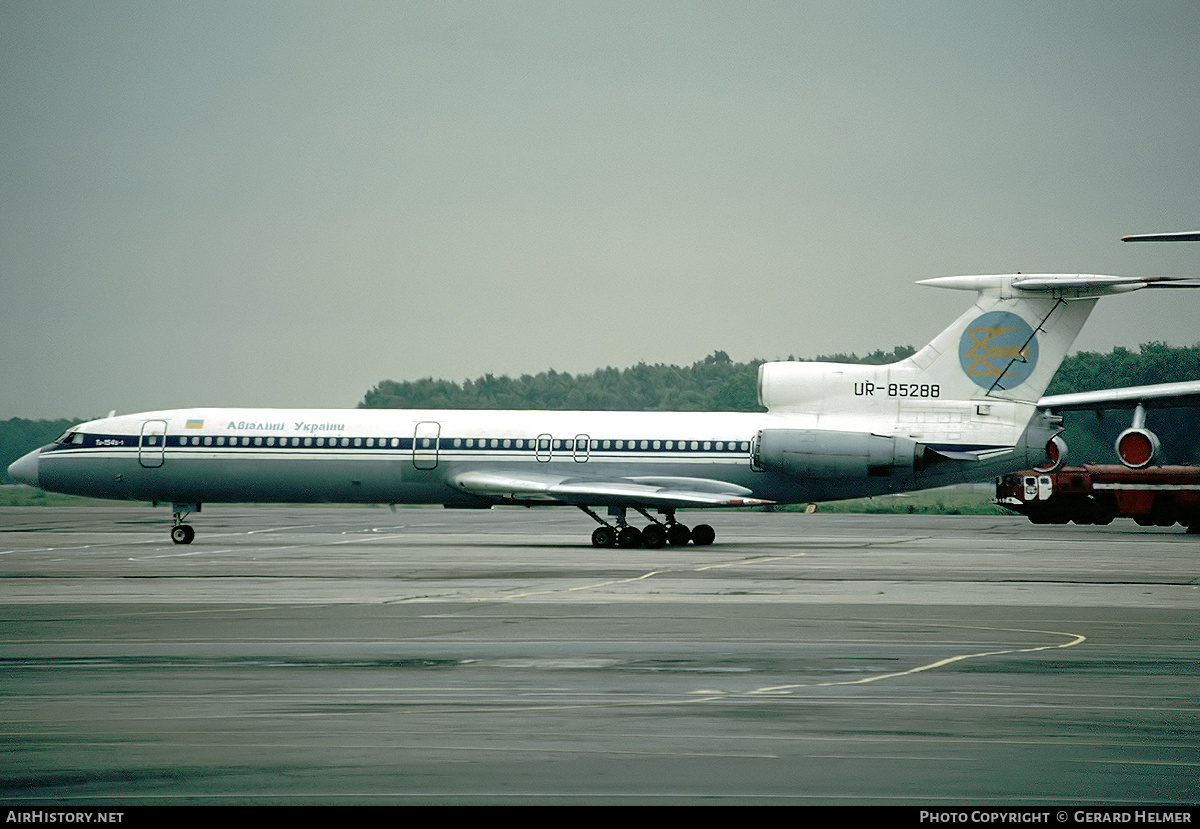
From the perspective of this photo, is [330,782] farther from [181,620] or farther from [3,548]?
[3,548]

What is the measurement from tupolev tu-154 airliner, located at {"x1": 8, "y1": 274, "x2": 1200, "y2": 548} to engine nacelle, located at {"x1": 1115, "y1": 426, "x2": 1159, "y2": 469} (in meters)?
7.47

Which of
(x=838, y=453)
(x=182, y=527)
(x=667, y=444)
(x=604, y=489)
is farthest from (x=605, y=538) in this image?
(x=182, y=527)

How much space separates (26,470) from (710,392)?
67.0 m

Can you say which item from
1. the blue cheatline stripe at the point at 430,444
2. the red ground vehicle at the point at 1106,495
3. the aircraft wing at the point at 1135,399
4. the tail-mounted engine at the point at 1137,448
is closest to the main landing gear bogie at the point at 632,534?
the blue cheatline stripe at the point at 430,444

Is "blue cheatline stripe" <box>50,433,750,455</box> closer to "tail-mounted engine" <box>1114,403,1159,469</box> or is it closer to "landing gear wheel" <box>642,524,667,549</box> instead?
"landing gear wheel" <box>642,524,667,549</box>

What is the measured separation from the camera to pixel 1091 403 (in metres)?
42.5

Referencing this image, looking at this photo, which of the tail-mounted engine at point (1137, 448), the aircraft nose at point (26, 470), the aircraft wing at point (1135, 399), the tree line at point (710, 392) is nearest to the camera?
the aircraft nose at point (26, 470)

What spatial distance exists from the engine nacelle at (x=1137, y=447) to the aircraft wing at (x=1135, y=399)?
2.69 metres

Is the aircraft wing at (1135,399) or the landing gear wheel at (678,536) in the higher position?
the aircraft wing at (1135,399)

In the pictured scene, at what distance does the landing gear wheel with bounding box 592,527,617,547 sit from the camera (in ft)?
103

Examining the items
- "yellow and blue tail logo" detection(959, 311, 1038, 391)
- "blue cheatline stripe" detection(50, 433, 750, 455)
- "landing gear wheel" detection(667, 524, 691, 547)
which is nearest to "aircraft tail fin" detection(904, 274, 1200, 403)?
"yellow and blue tail logo" detection(959, 311, 1038, 391)

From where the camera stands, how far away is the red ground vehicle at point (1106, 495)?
42875 millimetres

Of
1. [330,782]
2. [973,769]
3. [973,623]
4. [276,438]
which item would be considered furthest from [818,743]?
[276,438]

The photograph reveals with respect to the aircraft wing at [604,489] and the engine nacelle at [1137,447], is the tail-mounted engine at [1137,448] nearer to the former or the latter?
the engine nacelle at [1137,447]
